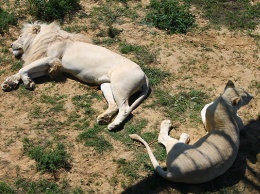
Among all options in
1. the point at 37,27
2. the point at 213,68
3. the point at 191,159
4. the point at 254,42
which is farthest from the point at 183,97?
the point at 37,27

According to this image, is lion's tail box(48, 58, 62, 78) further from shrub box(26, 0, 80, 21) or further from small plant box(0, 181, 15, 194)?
small plant box(0, 181, 15, 194)

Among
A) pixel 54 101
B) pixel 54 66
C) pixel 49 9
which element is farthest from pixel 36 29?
pixel 54 101

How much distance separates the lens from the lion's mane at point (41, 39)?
7.02 metres

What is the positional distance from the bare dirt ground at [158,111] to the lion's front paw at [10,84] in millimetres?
86

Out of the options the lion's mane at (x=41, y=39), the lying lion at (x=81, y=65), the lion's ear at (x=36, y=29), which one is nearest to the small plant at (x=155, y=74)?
the lying lion at (x=81, y=65)

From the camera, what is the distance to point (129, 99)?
6.61m

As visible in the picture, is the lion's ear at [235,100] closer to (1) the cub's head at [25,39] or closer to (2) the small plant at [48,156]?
(2) the small plant at [48,156]

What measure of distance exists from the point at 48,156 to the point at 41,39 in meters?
2.35

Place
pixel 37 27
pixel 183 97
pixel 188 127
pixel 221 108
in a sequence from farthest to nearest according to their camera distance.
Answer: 1. pixel 37 27
2. pixel 183 97
3. pixel 188 127
4. pixel 221 108

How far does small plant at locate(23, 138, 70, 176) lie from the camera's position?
549 centimetres

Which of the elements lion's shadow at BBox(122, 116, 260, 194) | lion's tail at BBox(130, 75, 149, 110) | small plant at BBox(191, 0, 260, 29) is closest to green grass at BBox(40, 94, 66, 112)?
lion's tail at BBox(130, 75, 149, 110)

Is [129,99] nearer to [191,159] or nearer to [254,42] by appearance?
[191,159]

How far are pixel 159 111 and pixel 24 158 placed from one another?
2.12m

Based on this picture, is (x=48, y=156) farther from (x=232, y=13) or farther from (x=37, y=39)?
(x=232, y=13)
